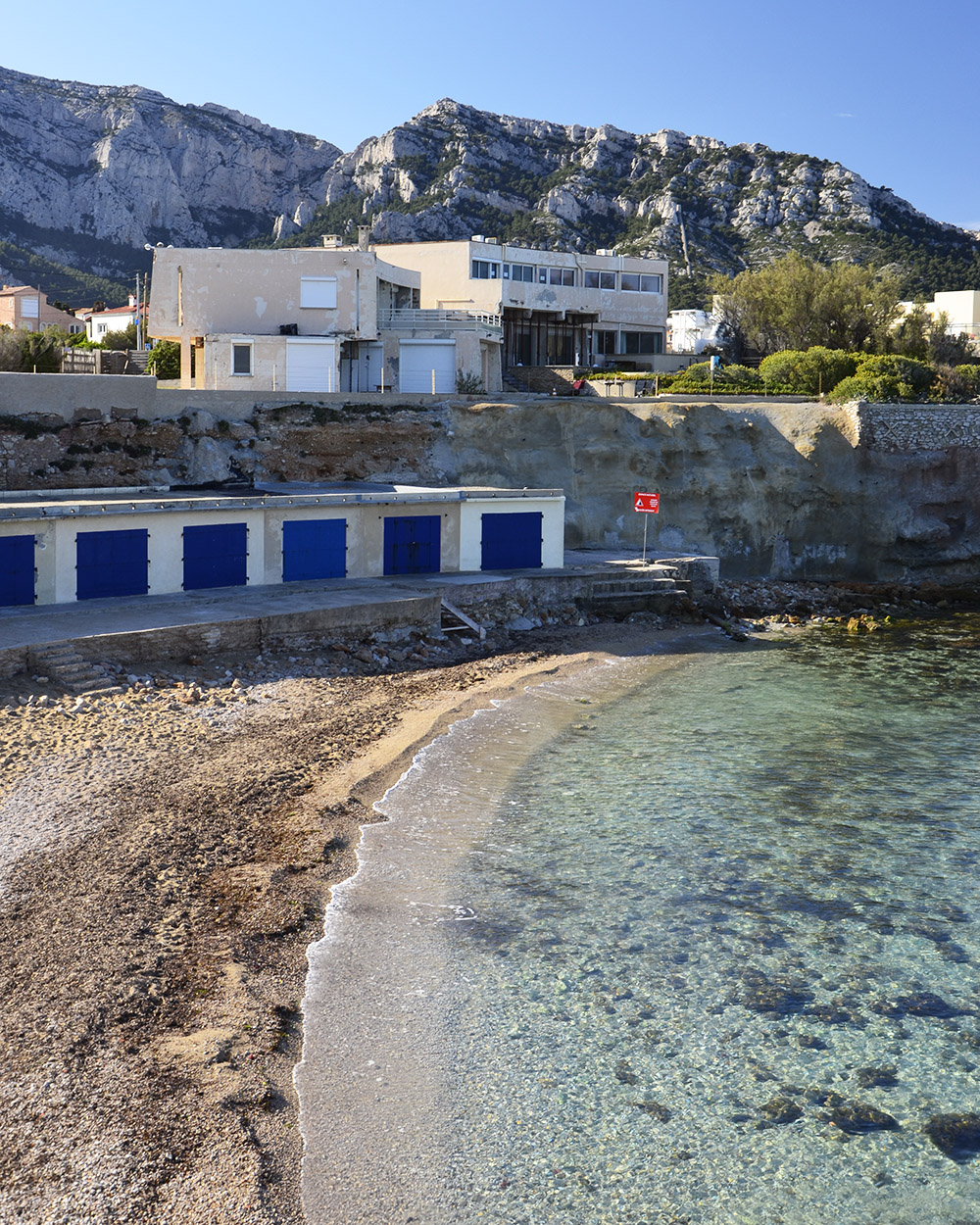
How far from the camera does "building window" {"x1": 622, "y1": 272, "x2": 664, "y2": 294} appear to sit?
68938mm

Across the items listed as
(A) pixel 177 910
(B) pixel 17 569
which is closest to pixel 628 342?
(B) pixel 17 569

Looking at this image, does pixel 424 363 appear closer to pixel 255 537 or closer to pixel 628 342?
pixel 255 537

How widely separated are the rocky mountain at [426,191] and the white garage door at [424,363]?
51.9m

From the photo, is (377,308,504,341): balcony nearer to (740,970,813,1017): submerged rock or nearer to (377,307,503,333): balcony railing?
(377,307,503,333): balcony railing

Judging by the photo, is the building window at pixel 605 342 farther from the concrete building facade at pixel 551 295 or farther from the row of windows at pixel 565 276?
the row of windows at pixel 565 276

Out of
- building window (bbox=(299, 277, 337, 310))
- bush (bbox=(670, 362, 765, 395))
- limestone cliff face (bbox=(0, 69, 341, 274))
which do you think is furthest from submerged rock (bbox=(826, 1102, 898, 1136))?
limestone cliff face (bbox=(0, 69, 341, 274))

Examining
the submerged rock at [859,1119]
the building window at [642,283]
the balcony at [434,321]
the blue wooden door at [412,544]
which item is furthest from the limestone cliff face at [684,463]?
the submerged rock at [859,1119]

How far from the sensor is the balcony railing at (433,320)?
49688 millimetres

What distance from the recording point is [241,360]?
46.3 m

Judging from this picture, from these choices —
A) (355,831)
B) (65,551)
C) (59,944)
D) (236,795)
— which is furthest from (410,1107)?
(65,551)

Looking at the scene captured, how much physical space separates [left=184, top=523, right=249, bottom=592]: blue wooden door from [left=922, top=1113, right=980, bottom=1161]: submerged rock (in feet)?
73.9

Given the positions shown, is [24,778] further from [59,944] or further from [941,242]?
[941,242]

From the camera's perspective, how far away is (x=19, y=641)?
22.1 meters

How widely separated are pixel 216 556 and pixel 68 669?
7797 millimetres
